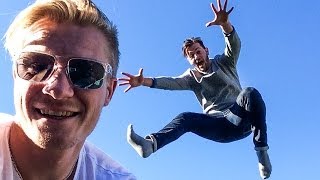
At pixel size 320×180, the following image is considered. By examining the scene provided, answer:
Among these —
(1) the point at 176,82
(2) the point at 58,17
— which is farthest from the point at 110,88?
(1) the point at 176,82

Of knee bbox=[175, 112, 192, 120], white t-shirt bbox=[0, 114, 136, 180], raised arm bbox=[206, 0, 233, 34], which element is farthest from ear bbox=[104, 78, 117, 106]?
raised arm bbox=[206, 0, 233, 34]

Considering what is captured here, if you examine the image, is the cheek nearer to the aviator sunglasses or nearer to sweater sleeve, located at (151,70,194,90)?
the aviator sunglasses

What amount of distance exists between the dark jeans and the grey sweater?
278 millimetres

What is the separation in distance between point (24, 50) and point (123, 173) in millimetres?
797

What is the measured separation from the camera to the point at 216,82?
6266 mm

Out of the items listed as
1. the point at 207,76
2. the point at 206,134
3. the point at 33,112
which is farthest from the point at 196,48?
the point at 33,112

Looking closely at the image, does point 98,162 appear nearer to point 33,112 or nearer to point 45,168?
point 45,168

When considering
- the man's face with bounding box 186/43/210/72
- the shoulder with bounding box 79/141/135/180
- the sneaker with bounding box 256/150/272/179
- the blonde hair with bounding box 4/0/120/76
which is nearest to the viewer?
the blonde hair with bounding box 4/0/120/76

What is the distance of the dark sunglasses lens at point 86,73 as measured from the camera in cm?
217

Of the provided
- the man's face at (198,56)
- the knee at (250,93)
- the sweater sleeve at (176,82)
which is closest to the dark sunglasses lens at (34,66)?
the knee at (250,93)

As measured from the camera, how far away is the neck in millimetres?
2205

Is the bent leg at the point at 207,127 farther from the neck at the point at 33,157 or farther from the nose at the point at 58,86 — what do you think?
the nose at the point at 58,86

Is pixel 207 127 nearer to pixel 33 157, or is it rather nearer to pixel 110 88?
pixel 110 88

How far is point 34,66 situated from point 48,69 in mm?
72
